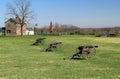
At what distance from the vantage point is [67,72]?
15.5 m

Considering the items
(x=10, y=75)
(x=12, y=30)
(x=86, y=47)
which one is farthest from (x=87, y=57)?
(x=12, y=30)

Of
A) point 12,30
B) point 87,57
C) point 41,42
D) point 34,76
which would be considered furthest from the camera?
point 12,30

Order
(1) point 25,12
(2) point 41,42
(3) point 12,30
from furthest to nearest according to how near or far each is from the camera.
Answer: (3) point 12,30 → (1) point 25,12 → (2) point 41,42

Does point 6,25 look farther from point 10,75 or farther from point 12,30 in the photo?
point 10,75

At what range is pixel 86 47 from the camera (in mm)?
23406

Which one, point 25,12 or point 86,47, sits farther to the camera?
point 25,12

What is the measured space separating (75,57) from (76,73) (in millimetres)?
8628

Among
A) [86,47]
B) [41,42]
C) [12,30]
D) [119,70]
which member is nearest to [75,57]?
[86,47]

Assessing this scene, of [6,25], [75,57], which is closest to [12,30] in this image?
[6,25]

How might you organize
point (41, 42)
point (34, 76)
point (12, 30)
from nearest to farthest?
point (34, 76)
point (41, 42)
point (12, 30)

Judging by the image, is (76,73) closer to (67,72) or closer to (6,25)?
(67,72)

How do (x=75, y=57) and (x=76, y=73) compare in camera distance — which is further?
(x=75, y=57)

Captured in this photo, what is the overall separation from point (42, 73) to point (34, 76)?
946mm

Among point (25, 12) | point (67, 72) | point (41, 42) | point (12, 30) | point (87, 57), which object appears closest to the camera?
point (67, 72)
